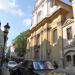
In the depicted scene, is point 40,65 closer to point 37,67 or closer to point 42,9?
point 37,67

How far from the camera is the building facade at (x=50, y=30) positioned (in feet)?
92.8

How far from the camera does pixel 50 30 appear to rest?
32.6 metres

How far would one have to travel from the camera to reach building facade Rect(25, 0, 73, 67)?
2830 centimetres

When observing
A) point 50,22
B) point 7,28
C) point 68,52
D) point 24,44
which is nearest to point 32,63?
point 7,28

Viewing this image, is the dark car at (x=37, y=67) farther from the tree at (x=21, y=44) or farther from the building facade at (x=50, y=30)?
the tree at (x=21, y=44)

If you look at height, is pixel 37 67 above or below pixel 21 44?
below

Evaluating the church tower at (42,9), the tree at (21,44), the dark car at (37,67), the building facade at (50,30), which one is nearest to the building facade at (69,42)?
the building facade at (50,30)

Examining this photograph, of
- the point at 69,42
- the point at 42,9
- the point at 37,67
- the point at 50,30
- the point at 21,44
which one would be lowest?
the point at 37,67

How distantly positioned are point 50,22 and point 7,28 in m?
19.6

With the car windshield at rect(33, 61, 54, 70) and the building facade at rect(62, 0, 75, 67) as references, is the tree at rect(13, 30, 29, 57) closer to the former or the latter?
the building facade at rect(62, 0, 75, 67)

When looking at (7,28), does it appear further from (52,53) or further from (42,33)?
(42,33)

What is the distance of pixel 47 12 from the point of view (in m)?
34.0

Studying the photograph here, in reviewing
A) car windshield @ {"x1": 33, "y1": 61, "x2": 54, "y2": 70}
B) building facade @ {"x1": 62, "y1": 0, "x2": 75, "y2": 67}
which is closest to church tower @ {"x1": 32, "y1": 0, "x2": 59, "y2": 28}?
building facade @ {"x1": 62, "y1": 0, "x2": 75, "y2": 67}

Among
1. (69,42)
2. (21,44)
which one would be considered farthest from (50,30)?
(21,44)
